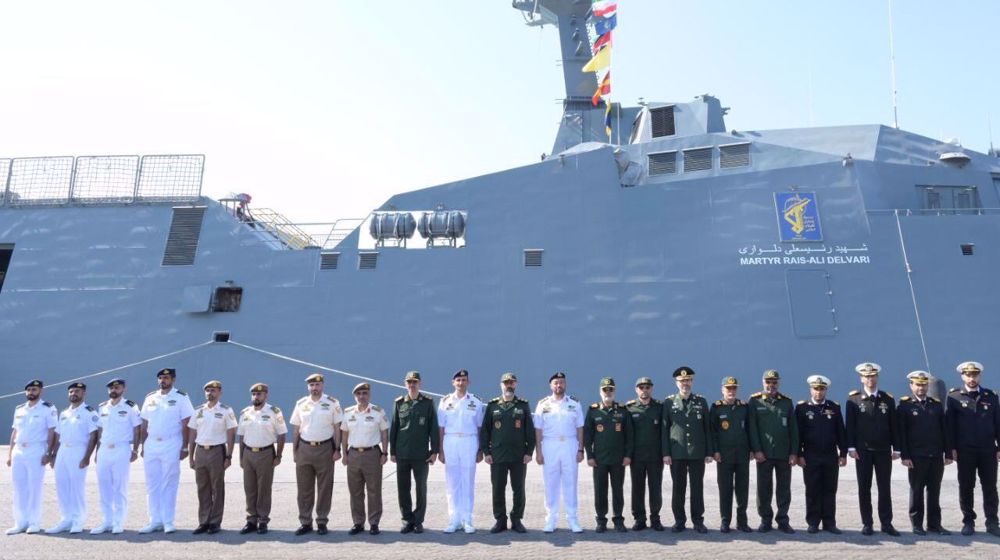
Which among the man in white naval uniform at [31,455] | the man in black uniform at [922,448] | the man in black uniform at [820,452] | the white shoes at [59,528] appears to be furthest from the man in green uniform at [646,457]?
the man in white naval uniform at [31,455]

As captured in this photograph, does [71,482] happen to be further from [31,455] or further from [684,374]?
[684,374]

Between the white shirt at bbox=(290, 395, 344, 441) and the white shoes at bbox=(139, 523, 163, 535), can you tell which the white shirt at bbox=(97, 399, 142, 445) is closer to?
the white shoes at bbox=(139, 523, 163, 535)

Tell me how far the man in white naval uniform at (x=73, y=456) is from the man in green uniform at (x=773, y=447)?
19.9 feet

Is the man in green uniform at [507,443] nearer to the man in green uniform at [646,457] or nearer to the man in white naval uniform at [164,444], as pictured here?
the man in green uniform at [646,457]

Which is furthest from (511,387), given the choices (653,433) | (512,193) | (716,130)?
(716,130)

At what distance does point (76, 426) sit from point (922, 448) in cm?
769

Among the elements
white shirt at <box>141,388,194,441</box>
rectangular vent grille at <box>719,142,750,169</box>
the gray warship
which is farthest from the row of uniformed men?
rectangular vent grille at <box>719,142,750,169</box>

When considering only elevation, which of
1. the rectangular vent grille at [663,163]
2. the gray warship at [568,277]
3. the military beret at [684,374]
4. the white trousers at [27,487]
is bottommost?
the white trousers at [27,487]

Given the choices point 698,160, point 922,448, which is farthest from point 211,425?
point 698,160

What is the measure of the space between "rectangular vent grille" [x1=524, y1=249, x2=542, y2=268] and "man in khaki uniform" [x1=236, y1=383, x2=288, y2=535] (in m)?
5.99

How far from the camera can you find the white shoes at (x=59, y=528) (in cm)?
635

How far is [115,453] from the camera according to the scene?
260 inches

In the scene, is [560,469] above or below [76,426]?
below

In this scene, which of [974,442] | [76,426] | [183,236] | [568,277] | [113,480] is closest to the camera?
[974,442]
